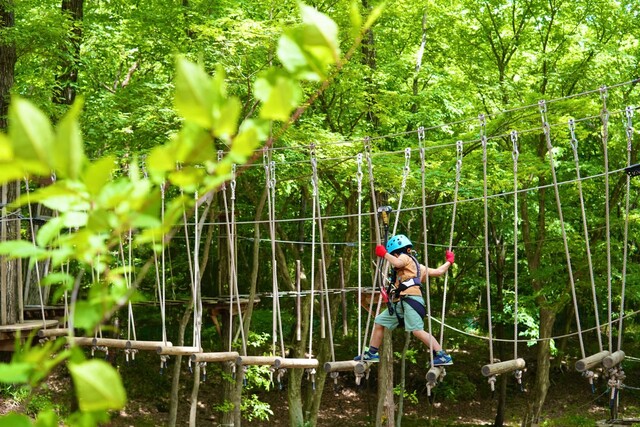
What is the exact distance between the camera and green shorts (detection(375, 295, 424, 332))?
6.72 m

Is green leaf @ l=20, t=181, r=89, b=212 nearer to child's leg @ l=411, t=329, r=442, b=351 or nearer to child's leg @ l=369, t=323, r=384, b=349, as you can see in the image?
child's leg @ l=411, t=329, r=442, b=351

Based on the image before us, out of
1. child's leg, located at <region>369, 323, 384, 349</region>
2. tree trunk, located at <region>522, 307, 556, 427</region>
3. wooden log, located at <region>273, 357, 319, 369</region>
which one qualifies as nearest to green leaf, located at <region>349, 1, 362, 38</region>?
wooden log, located at <region>273, 357, 319, 369</region>

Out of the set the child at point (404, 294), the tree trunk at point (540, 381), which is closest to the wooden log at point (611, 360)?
the child at point (404, 294)

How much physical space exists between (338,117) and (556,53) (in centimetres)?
349

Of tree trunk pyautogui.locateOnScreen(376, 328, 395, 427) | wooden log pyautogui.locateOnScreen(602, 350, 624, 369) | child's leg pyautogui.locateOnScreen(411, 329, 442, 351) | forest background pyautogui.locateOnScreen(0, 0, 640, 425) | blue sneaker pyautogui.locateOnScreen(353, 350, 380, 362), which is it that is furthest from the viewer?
tree trunk pyautogui.locateOnScreen(376, 328, 395, 427)

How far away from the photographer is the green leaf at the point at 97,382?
474 millimetres

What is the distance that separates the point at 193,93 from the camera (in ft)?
1.58

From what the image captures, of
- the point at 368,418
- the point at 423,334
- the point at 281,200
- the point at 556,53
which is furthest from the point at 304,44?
the point at 368,418

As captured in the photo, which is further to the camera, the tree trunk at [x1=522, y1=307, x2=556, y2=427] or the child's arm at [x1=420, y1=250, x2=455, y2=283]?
the tree trunk at [x1=522, y1=307, x2=556, y2=427]

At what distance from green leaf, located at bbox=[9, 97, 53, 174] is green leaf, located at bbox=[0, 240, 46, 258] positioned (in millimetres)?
123

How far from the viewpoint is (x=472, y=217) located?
16.4 m

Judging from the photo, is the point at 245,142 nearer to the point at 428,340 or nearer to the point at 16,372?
the point at 16,372

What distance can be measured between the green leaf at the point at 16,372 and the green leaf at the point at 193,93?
0.67ft

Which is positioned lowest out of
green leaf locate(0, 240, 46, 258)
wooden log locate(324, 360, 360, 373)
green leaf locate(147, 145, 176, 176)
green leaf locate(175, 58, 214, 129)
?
Answer: wooden log locate(324, 360, 360, 373)
